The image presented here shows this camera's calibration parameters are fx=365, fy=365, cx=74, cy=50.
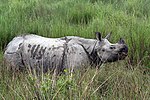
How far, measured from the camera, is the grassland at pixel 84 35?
321 cm

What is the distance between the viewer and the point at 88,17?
7.46m

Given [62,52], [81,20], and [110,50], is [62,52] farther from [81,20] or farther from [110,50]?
[81,20]

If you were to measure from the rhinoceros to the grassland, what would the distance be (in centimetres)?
19

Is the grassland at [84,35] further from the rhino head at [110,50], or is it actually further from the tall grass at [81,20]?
the rhino head at [110,50]

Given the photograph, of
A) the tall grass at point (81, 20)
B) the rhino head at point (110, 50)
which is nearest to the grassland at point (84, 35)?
the tall grass at point (81, 20)

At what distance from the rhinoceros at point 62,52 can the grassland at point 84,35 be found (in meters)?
0.19

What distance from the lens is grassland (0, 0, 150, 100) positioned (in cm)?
321

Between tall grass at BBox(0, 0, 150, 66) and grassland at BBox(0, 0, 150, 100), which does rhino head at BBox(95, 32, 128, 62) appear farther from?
tall grass at BBox(0, 0, 150, 66)

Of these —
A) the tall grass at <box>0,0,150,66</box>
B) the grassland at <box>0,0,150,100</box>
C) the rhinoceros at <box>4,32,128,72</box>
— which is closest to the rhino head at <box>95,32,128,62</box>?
the rhinoceros at <box>4,32,128,72</box>

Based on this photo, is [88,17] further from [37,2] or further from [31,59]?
[31,59]

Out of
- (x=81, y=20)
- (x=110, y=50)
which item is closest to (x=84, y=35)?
(x=81, y=20)

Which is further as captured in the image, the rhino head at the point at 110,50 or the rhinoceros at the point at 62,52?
the rhinoceros at the point at 62,52

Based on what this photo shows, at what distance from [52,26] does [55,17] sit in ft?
2.76

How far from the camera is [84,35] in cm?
629
